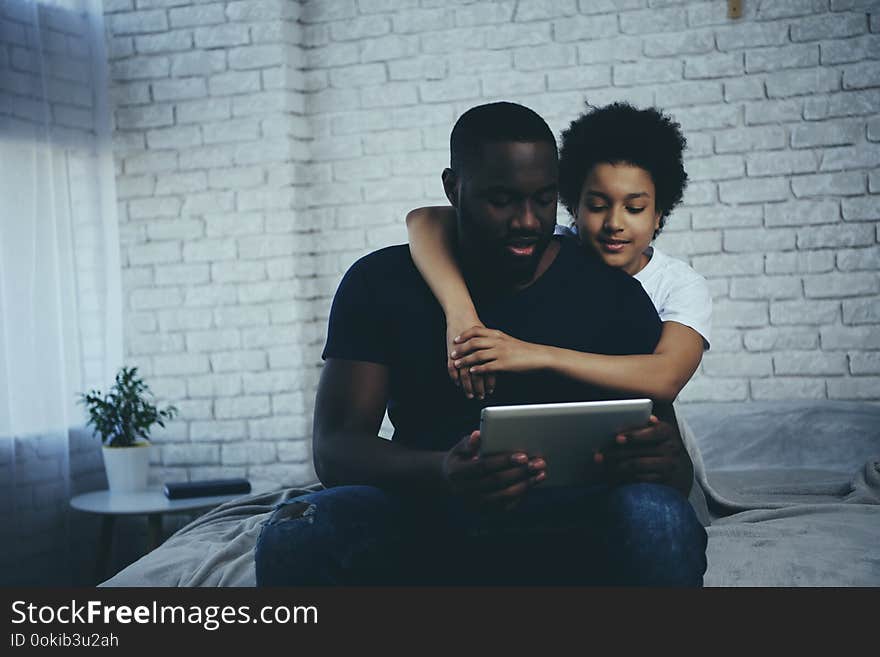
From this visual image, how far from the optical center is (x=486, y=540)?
1.50 m

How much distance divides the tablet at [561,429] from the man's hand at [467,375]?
193 mm

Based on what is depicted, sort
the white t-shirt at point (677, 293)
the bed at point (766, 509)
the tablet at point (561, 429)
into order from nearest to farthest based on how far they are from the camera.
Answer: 1. the tablet at point (561, 429)
2. the bed at point (766, 509)
3. the white t-shirt at point (677, 293)

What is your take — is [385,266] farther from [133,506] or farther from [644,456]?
[133,506]

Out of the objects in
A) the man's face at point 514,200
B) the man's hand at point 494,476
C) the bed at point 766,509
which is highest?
the man's face at point 514,200

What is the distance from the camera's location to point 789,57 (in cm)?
329

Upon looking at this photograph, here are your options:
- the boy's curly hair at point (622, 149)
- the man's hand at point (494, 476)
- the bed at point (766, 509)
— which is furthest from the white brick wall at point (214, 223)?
the man's hand at point (494, 476)

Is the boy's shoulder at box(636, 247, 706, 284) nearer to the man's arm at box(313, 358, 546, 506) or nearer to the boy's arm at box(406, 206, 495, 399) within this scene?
the boy's arm at box(406, 206, 495, 399)

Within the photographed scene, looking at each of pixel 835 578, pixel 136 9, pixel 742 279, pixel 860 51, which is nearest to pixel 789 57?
pixel 860 51

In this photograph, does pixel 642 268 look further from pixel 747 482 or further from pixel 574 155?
pixel 747 482

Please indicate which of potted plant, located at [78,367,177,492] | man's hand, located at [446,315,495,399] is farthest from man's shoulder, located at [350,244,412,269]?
potted plant, located at [78,367,177,492]

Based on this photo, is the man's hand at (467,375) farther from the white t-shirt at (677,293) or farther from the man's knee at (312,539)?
the white t-shirt at (677,293)

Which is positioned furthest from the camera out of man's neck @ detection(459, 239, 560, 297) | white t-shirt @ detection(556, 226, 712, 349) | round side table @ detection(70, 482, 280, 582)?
round side table @ detection(70, 482, 280, 582)

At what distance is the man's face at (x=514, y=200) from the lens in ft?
5.29

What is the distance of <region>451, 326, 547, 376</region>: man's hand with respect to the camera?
151cm
